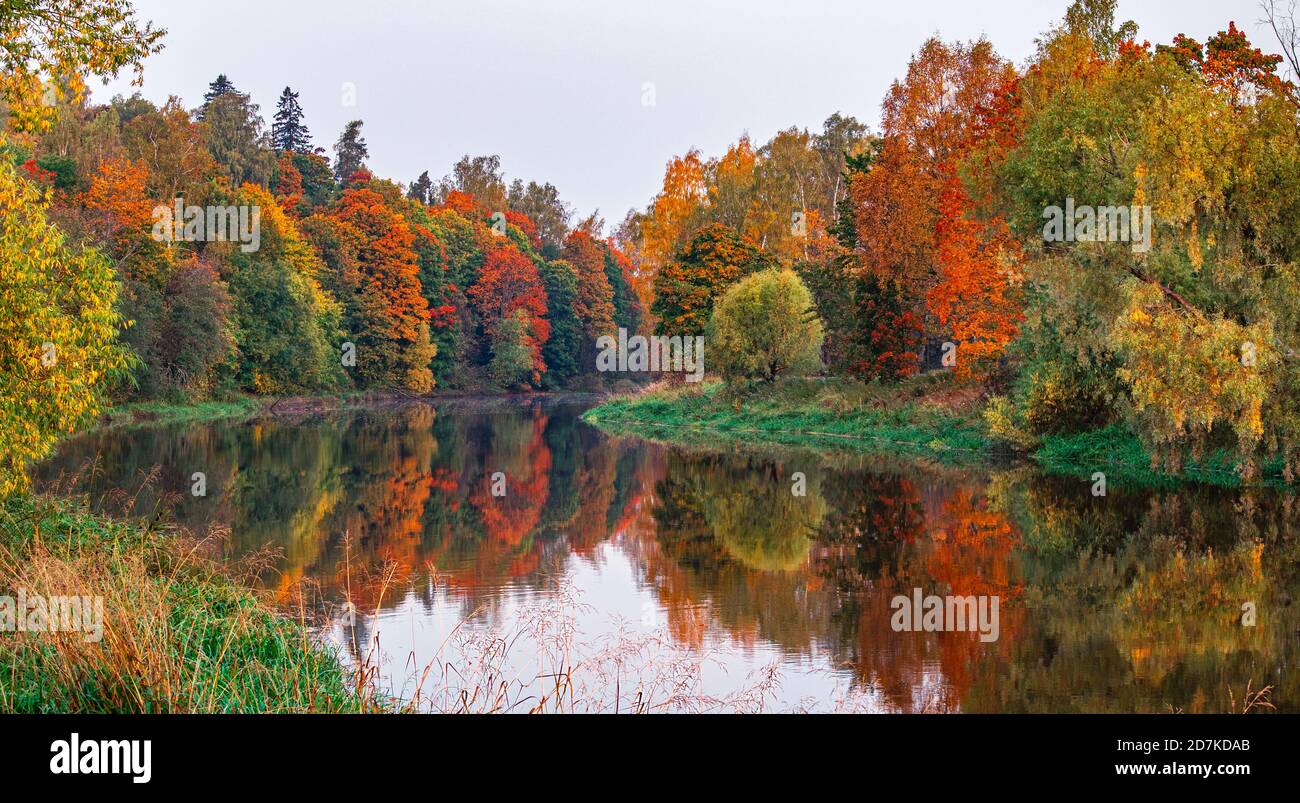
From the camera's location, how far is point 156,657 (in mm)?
7574

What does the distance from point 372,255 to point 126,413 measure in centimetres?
2804

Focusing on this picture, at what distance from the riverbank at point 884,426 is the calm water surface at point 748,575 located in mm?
2650

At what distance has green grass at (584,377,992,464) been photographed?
1454 inches

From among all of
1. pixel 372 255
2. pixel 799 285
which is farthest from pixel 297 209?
pixel 799 285

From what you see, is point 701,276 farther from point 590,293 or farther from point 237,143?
point 590,293

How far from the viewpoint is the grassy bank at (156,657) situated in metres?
7.36

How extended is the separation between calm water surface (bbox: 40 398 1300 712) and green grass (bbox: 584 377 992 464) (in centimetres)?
445

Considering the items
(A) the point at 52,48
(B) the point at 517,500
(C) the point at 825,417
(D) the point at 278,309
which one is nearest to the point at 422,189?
(D) the point at 278,309

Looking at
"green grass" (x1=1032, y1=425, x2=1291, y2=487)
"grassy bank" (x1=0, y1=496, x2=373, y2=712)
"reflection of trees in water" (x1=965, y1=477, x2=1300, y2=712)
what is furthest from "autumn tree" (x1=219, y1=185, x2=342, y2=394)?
"grassy bank" (x1=0, y1=496, x2=373, y2=712)

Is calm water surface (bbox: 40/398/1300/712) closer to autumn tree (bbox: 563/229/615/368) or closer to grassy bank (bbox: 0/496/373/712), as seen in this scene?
grassy bank (bbox: 0/496/373/712)

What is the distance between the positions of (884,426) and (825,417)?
3785mm

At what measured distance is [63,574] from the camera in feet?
32.0
